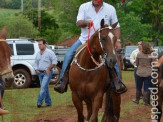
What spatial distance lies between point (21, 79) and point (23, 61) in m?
0.83

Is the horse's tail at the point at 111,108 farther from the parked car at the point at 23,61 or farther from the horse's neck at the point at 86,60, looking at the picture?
the parked car at the point at 23,61

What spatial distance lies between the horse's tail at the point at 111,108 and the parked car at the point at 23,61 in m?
13.1

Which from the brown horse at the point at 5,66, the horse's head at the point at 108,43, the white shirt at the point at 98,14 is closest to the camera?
the brown horse at the point at 5,66

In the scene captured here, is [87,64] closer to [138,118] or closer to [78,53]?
[78,53]

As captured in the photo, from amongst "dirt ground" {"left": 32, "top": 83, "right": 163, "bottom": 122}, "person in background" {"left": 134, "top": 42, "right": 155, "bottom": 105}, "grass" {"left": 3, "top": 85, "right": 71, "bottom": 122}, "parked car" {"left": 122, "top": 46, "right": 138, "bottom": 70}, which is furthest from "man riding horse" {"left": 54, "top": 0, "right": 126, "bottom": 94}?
"parked car" {"left": 122, "top": 46, "right": 138, "bottom": 70}

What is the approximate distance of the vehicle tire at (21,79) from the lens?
2495 cm

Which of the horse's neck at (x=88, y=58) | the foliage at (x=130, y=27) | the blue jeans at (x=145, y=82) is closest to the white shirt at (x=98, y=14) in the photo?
the horse's neck at (x=88, y=58)

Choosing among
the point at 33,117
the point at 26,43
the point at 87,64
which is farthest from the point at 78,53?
the point at 26,43

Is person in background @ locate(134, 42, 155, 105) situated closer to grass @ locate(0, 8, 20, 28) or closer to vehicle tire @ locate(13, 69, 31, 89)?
vehicle tire @ locate(13, 69, 31, 89)

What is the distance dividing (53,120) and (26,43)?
11519 millimetres

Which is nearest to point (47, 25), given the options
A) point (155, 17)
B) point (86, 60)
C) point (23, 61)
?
point (155, 17)

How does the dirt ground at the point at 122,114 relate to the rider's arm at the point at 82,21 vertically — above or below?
below

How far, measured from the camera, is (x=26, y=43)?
25359mm

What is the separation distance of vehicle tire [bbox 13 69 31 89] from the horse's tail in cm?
1321
